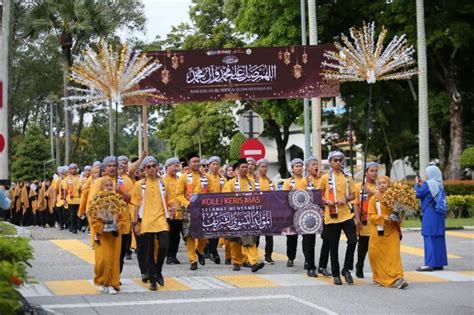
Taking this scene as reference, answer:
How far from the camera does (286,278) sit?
14969mm

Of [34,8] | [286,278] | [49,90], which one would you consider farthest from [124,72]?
[49,90]

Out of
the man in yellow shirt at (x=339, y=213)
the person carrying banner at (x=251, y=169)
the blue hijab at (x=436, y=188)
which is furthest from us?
the person carrying banner at (x=251, y=169)

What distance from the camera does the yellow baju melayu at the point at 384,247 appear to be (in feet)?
45.2

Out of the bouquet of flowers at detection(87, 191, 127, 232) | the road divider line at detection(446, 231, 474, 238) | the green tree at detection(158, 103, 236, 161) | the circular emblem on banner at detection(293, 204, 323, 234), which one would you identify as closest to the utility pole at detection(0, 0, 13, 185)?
the bouquet of flowers at detection(87, 191, 127, 232)

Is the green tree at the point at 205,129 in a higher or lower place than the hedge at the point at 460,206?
higher

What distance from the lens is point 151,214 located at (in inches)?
543

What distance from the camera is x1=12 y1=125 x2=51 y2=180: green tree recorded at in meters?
64.4

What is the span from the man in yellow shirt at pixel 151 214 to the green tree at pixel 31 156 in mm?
51241

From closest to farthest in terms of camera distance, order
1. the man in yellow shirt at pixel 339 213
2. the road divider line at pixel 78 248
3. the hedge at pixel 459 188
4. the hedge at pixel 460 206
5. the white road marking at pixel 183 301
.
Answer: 1. the white road marking at pixel 183 301
2. the man in yellow shirt at pixel 339 213
3. the road divider line at pixel 78 248
4. the hedge at pixel 460 206
5. the hedge at pixel 459 188

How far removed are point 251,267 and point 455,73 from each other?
2475cm

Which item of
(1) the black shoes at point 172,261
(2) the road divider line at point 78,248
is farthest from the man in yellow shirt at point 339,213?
(2) the road divider line at point 78,248

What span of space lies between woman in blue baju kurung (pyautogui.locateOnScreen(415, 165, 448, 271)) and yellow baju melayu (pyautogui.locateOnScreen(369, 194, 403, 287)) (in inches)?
79.8

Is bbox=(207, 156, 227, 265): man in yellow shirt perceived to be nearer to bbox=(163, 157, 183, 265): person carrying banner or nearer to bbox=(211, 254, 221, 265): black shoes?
bbox=(211, 254, 221, 265): black shoes

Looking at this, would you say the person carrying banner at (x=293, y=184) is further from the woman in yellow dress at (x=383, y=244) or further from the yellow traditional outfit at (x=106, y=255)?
the yellow traditional outfit at (x=106, y=255)
